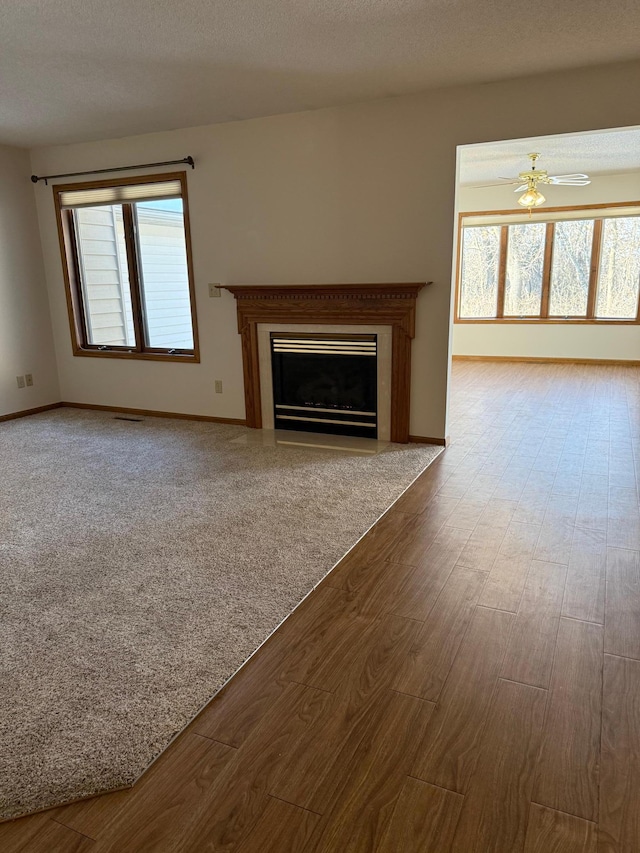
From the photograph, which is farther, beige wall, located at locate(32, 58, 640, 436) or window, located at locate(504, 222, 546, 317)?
window, located at locate(504, 222, 546, 317)

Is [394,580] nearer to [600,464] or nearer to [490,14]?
[600,464]

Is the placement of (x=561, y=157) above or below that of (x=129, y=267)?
above

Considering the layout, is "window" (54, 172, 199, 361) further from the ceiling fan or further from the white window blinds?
the ceiling fan

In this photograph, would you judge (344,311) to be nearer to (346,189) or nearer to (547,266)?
(346,189)

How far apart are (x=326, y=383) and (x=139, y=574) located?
2.61 meters

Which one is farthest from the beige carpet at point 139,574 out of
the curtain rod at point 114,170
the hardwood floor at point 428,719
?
the curtain rod at point 114,170

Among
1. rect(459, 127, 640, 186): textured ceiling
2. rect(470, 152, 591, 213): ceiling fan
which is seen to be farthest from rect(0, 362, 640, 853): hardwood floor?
rect(470, 152, 591, 213): ceiling fan

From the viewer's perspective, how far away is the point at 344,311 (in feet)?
14.9

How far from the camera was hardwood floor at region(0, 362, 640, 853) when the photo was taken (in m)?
1.38

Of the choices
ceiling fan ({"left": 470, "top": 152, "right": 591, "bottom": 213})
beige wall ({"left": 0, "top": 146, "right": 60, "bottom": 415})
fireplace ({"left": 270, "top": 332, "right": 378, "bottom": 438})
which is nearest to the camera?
fireplace ({"left": 270, "top": 332, "right": 378, "bottom": 438})

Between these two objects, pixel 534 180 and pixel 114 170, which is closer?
pixel 114 170

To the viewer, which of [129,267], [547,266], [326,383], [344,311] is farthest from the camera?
[547,266]

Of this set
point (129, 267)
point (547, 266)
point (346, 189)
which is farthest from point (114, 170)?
point (547, 266)

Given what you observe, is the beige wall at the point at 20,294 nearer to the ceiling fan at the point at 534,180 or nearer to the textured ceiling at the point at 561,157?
the textured ceiling at the point at 561,157
